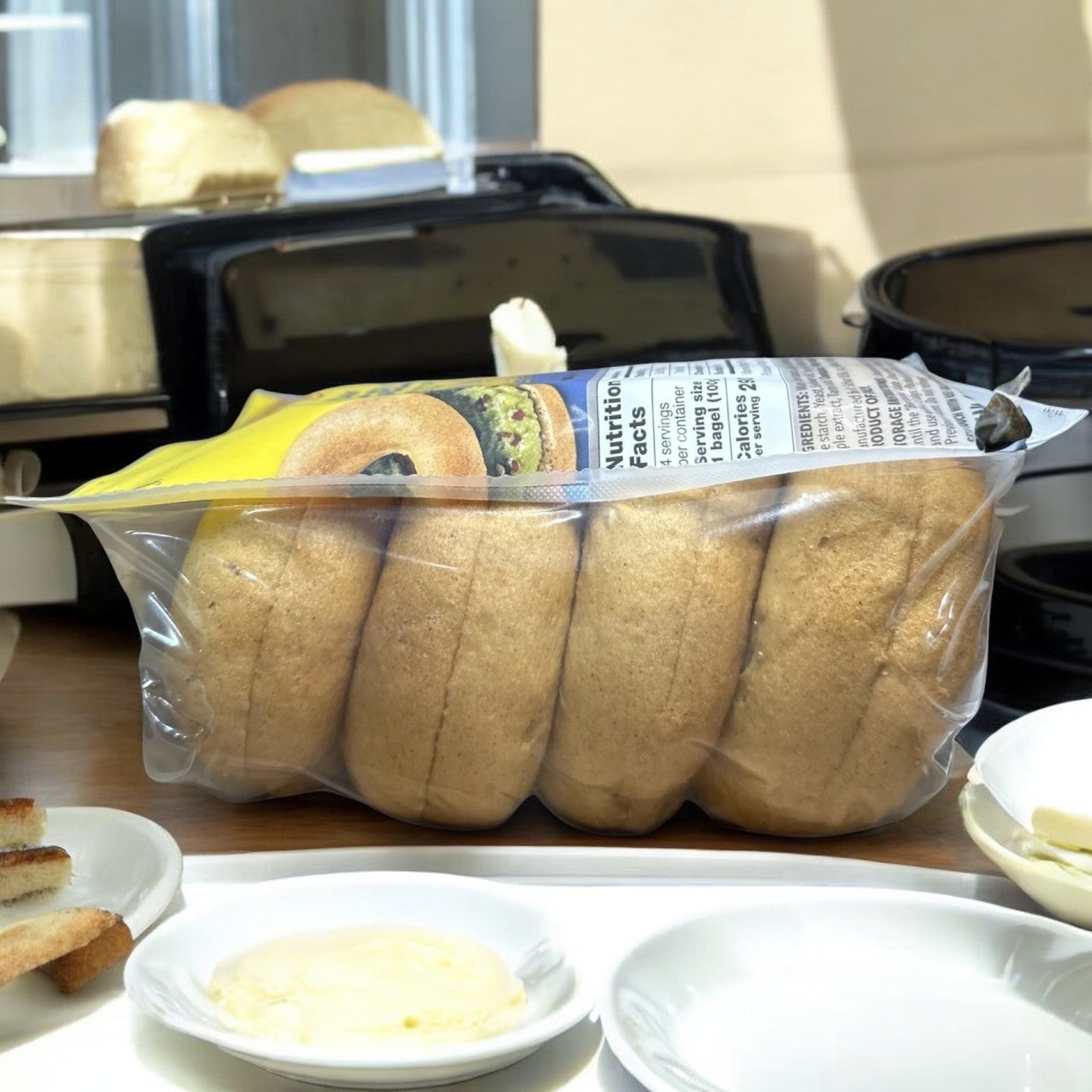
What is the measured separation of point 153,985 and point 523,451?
0.75 feet

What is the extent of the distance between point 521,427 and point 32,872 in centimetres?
23

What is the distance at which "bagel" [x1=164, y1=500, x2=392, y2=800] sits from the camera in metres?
0.51

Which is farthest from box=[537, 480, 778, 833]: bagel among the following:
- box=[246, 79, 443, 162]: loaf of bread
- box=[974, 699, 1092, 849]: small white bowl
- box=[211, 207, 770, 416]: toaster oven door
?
box=[246, 79, 443, 162]: loaf of bread

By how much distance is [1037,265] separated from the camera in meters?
0.90

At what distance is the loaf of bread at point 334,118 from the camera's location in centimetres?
99

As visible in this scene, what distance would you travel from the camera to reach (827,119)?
3.61 feet

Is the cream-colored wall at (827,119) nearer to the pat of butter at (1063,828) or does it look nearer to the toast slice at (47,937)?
the pat of butter at (1063,828)

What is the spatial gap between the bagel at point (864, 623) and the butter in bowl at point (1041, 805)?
0.03m

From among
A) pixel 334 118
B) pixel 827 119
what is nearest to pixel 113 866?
pixel 334 118

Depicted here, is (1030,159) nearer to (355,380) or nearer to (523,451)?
(355,380)

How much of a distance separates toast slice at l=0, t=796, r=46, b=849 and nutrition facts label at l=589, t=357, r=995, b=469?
0.23 m

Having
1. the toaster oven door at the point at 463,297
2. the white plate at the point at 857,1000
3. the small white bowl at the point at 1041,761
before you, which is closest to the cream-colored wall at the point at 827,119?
the toaster oven door at the point at 463,297

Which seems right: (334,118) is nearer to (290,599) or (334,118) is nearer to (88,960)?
(290,599)

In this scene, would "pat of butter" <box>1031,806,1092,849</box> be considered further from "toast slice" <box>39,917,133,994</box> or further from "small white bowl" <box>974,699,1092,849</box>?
"toast slice" <box>39,917,133,994</box>
